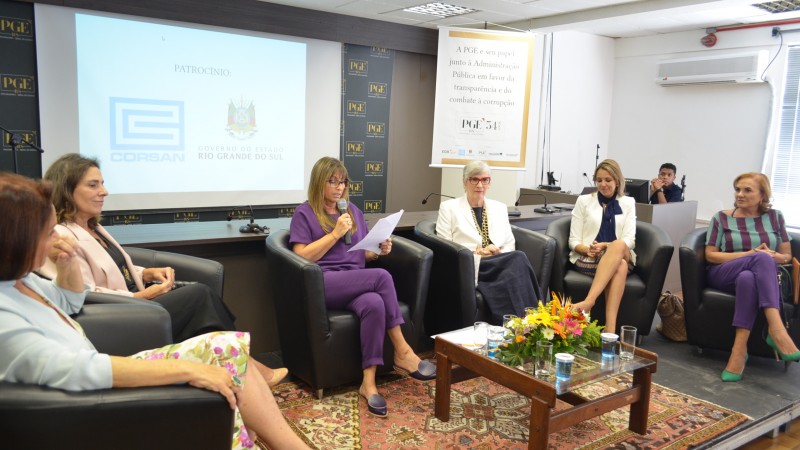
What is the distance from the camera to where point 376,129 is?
255 inches

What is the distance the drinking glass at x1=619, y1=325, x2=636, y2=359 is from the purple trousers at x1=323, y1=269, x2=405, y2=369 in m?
1.01

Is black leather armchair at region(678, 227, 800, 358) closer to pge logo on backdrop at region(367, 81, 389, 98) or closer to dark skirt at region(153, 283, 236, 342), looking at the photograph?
dark skirt at region(153, 283, 236, 342)

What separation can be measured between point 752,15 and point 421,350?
4.71 m

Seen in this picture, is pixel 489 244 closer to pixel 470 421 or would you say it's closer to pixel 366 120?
pixel 470 421

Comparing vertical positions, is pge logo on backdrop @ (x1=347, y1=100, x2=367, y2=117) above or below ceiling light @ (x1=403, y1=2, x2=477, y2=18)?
below

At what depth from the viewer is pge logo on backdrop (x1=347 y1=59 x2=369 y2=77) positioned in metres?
6.17

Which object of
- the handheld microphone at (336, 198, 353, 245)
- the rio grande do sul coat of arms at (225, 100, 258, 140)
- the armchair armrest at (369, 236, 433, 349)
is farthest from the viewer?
the rio grande do sul coat of arms at (225, 100, 258, 140)

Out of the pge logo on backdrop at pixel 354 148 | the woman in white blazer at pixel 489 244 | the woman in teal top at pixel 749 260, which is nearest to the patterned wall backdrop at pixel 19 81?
the pge logo on backdrop at pixel 354 148

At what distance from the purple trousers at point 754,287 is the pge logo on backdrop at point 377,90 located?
13.0 feet

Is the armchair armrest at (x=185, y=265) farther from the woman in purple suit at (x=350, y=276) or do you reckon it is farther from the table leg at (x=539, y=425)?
the table leg at (x=539, y=425)

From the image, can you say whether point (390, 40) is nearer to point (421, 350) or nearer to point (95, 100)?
point (95, 100)

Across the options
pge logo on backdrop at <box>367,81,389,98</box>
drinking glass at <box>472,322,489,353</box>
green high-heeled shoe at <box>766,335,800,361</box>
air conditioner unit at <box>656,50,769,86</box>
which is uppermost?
air conditioner unit at <box>656,50,769,86</box>

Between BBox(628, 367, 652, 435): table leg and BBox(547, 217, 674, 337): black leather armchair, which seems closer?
BBox(628, 367, 652, 435): table leg

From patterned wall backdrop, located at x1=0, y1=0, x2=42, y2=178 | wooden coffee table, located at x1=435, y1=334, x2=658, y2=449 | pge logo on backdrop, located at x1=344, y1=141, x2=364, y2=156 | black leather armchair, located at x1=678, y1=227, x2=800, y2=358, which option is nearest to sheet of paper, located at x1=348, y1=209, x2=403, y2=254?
wooden coffee table, located at x1=435, y1=334, x2=658, y2=449
